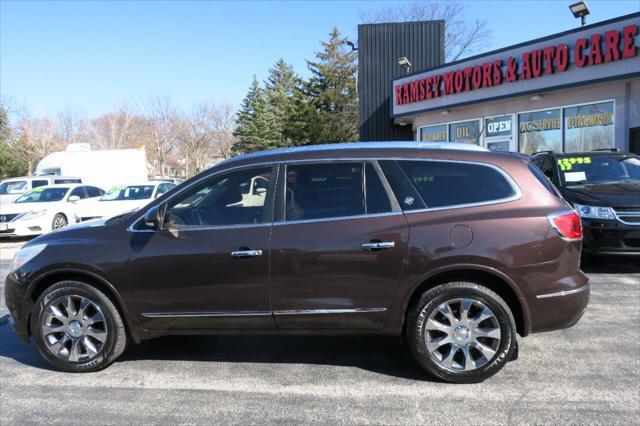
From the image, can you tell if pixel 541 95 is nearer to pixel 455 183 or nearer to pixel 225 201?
pixel 455 183

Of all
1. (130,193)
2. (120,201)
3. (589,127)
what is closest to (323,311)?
(120,201)

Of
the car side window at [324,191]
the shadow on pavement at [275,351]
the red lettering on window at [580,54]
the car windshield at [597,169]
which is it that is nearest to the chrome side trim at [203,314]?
the shadow on pavement at [275,351]

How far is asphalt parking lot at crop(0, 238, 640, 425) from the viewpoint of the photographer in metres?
3.39

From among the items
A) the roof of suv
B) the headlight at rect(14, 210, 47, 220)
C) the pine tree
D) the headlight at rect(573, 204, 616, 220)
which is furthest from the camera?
the pine tree

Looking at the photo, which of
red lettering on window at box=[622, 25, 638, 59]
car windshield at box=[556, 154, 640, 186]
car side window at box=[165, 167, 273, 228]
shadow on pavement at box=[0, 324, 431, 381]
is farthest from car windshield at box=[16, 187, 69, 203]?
red lettering on window at box=[622, 25, 638, 59]

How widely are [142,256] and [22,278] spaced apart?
108 centimetres

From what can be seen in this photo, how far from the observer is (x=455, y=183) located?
3.87 m

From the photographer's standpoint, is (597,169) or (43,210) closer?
(597,169)

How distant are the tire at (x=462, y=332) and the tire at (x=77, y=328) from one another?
236 centimetres

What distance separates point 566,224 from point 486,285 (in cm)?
73

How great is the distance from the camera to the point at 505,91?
15789 millimetres

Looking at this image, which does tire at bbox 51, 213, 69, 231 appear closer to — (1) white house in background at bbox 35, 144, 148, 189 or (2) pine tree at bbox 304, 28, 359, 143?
(1) white house in background at bbox 35, 144, 148, 189

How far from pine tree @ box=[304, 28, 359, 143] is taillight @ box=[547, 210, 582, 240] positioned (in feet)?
105

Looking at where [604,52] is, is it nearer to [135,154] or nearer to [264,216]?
[264,216]
